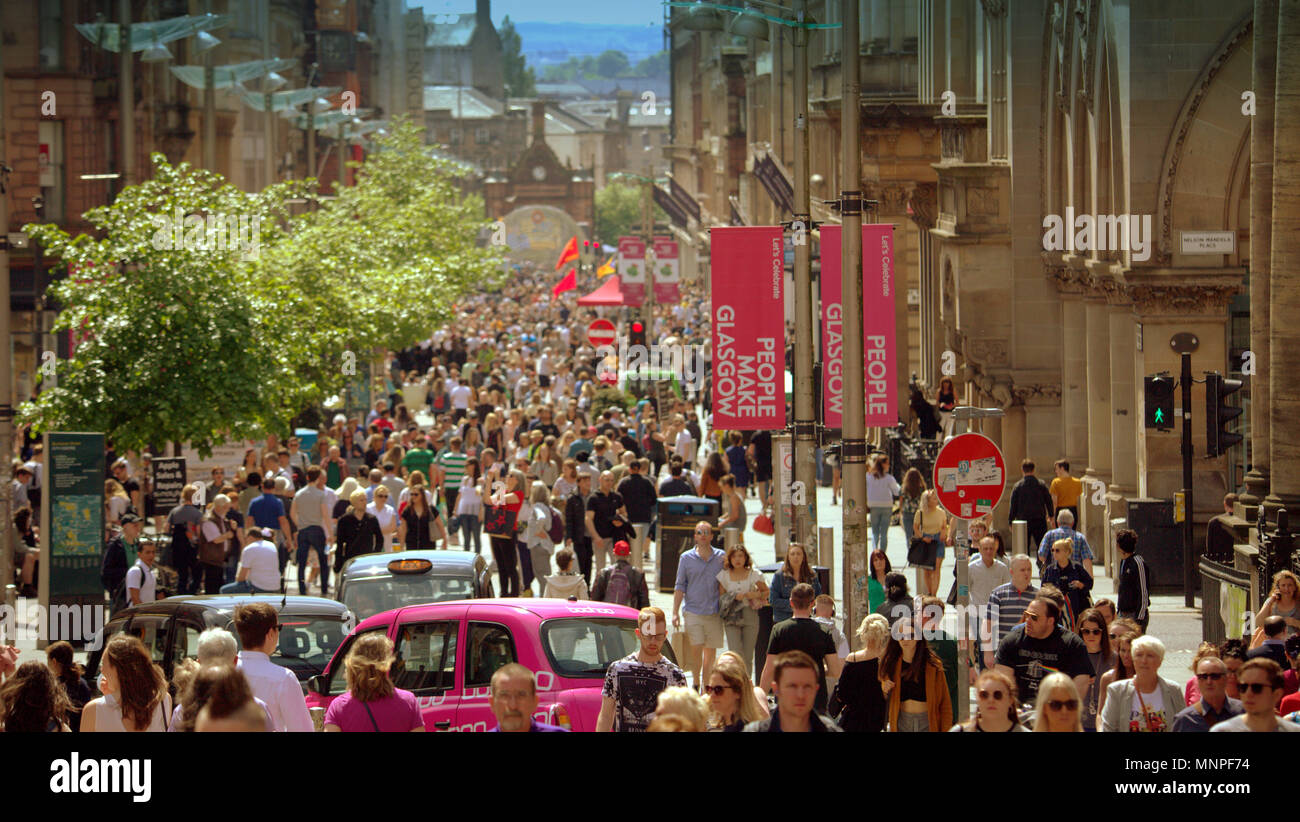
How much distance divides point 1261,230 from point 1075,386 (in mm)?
8656

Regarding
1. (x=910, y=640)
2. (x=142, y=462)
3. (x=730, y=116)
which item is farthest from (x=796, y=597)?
(x=730, y=116)

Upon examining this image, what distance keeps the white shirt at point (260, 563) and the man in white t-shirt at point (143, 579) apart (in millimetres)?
1072

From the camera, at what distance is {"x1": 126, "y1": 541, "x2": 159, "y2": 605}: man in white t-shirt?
1852cm

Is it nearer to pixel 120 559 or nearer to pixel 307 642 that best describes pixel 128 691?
pixel 307 642

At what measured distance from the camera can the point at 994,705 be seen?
8391 mm

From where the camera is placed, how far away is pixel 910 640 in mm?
10836

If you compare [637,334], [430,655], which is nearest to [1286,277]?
[430,655]

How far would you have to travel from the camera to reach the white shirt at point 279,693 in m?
9.43

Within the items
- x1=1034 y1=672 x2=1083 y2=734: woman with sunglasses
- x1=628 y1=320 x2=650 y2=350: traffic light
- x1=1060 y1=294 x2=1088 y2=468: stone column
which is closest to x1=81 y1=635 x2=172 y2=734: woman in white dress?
x1=1034 y1=672 x2=1083 y2=734: woman with sunglasses

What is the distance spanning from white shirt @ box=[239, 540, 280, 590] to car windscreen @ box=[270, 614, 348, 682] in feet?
16.9

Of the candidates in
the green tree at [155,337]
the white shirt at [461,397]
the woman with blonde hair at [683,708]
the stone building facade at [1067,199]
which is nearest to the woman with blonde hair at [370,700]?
the woman with blonde hair at [683,708]
